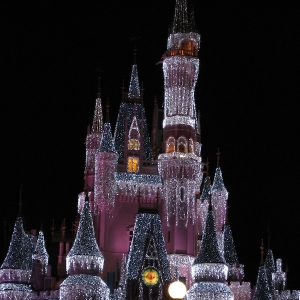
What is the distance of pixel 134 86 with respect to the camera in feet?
176

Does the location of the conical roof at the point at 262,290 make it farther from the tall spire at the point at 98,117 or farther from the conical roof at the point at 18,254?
the tall spire at the point at 98,117

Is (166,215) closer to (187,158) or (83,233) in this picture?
(187,158)

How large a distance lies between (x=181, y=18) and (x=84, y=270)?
2109cm

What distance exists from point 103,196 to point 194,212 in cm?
604

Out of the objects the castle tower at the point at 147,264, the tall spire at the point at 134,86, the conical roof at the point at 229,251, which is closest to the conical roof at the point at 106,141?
the tall spire at the point at 134,86

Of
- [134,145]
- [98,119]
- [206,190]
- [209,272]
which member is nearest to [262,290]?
[209,272]

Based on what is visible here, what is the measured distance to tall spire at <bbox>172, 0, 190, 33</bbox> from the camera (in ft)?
170

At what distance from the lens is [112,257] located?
4800 centimetres

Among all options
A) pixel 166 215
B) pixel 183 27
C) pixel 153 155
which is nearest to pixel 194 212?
pixel 166 215

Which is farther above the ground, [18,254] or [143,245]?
[143,245]

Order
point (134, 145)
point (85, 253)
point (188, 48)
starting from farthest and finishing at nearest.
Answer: point (134, 145) → point (188, 48) → point (85, 253)

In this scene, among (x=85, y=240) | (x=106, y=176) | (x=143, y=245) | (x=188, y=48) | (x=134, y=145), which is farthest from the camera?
(x=134, y=145)

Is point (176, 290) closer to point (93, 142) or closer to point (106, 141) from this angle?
point (106, 141)

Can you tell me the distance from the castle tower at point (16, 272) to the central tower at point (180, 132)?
10536 millimetres
